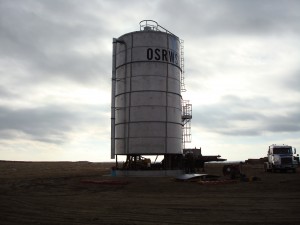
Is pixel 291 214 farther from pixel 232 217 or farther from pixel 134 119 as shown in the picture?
pixel 134 119

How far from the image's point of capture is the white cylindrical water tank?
2928 cm

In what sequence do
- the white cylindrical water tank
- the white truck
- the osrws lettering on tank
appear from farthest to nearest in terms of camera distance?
the white truck, the osrws lettering on tank, the white cylindrical water tank

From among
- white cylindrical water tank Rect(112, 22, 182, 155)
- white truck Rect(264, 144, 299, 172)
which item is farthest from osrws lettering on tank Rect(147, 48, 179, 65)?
white truck Rect(264, 144, 299, 172)

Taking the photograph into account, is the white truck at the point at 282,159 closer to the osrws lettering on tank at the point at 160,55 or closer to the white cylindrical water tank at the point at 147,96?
the white cylindrical water tank at the point at 147,96

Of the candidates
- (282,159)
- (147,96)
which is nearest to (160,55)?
(147,96)

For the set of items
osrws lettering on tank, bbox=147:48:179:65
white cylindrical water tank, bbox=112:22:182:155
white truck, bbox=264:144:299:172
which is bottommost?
white truck, bbox=264:144:299:172

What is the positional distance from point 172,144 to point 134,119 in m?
4.03

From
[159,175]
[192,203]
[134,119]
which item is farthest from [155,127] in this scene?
[192,203]

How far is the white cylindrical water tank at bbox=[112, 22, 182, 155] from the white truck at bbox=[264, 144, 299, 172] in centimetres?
1214

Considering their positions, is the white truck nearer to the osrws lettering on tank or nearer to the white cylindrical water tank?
the white cylindrical water tank

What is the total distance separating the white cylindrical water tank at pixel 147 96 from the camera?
2928 cm

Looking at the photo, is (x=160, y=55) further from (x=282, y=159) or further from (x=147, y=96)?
(x=282, y=159)

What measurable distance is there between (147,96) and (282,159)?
1729cm

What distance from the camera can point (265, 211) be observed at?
1202 centimetres
